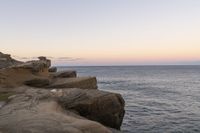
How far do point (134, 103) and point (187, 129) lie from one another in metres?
15.5

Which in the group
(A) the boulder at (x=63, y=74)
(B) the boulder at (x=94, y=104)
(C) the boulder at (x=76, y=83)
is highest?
(A) the boulder at (x=63, y=74)

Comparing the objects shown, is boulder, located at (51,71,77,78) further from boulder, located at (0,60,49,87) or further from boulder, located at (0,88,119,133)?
boulder, located at (0,88,119,133)

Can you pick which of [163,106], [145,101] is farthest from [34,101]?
[145,101]

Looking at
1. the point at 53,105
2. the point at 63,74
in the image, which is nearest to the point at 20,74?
the point at 63,74

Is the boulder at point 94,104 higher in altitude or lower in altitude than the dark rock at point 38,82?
lower

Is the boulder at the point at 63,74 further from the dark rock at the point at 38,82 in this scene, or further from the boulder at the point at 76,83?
the dark rock at the point at 38,82

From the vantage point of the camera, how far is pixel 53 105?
16.7m

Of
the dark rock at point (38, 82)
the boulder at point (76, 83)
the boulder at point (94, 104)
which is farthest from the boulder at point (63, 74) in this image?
the boulder at point (94, 104)

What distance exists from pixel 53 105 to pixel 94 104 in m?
3.25

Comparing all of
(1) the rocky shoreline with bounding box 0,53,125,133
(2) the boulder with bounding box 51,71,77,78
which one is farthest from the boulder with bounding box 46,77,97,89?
(2) the boulder with bounding box 51,71,77,78

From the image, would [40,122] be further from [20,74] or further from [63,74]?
[63,74]

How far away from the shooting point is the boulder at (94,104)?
18.7 meters

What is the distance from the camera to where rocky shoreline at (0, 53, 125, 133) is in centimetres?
1238

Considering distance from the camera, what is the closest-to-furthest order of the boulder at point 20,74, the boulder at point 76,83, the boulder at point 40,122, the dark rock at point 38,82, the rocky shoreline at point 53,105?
the boulder at point 40,122 → the rocky shoreline at point 53,105 → the boulder at point 76,83 → the boulder at point 20,74 → the dark rock at point 38,82
